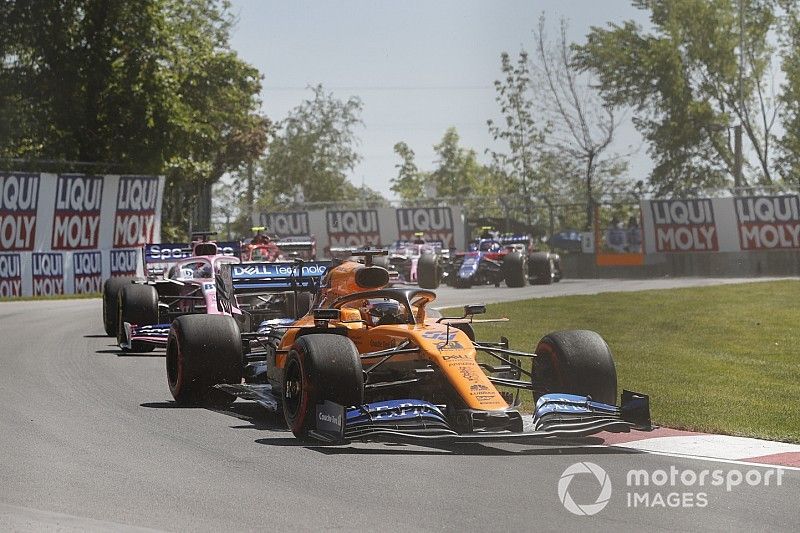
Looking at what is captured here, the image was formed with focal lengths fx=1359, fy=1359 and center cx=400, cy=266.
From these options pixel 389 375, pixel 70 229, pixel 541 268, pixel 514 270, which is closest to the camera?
pixel 389 375

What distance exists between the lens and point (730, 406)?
13.2 m

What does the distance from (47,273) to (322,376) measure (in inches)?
1047

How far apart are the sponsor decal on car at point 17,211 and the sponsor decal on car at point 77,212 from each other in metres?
0.90

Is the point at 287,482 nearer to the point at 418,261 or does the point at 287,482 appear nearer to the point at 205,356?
the point at 205,356

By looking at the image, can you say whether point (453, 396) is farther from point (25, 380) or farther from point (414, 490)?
point (25, 380)

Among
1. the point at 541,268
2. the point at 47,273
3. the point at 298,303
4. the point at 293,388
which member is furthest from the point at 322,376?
the point at 541,268

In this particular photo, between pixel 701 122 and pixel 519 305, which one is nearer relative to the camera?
pixel 519 305

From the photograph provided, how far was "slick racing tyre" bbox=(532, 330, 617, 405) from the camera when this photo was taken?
11.2 m

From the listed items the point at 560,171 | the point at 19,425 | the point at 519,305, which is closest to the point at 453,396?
the point at 19,425

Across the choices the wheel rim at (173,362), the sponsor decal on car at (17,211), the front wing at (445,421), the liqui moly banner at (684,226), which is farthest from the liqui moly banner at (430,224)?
the front wing at (445,421)

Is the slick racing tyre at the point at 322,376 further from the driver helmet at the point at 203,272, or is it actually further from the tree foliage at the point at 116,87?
the tree foliage at the point at 116,87

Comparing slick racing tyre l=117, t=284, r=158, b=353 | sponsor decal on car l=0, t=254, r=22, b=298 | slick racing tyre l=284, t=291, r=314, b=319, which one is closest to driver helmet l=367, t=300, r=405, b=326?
slick racing tyre l=284, t=291, r=314, b=319

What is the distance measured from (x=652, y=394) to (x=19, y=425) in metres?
6.47

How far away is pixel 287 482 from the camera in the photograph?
29.1 feet
